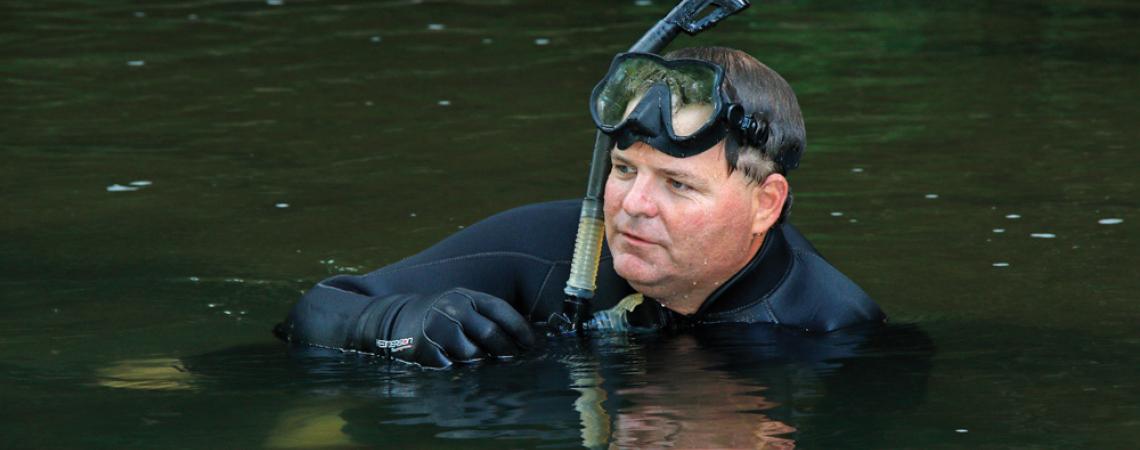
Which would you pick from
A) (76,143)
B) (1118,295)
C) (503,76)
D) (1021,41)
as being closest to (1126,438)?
(1118,295)

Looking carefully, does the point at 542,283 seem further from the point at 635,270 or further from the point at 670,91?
the point at 670,91

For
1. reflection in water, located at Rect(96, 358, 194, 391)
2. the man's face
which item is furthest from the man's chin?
reflection in water, located at Rect(96, 358, 194, 391)

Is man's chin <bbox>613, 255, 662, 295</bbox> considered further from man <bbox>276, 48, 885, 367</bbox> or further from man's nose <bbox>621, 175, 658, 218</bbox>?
man's nose <bbox>621, 175, 658, 218</bbox>

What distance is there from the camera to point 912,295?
6395 millimetres

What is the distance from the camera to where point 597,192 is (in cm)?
504

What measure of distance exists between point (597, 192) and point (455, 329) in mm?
506

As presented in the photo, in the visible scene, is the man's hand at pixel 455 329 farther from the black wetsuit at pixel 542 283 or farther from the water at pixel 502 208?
the black wetsuit at pixel 542 283

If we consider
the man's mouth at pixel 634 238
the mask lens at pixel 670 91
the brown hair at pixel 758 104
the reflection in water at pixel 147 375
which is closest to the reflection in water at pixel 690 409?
the man's mouth at pixel 634 238

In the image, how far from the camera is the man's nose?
4.84 metres

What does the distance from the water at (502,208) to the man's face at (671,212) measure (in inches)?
12.3

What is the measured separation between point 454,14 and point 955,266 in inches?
289

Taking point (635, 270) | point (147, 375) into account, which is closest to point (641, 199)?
point (635, 270)

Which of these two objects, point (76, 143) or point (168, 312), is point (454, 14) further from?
point (168, 312)

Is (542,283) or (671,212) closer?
(671,212)
